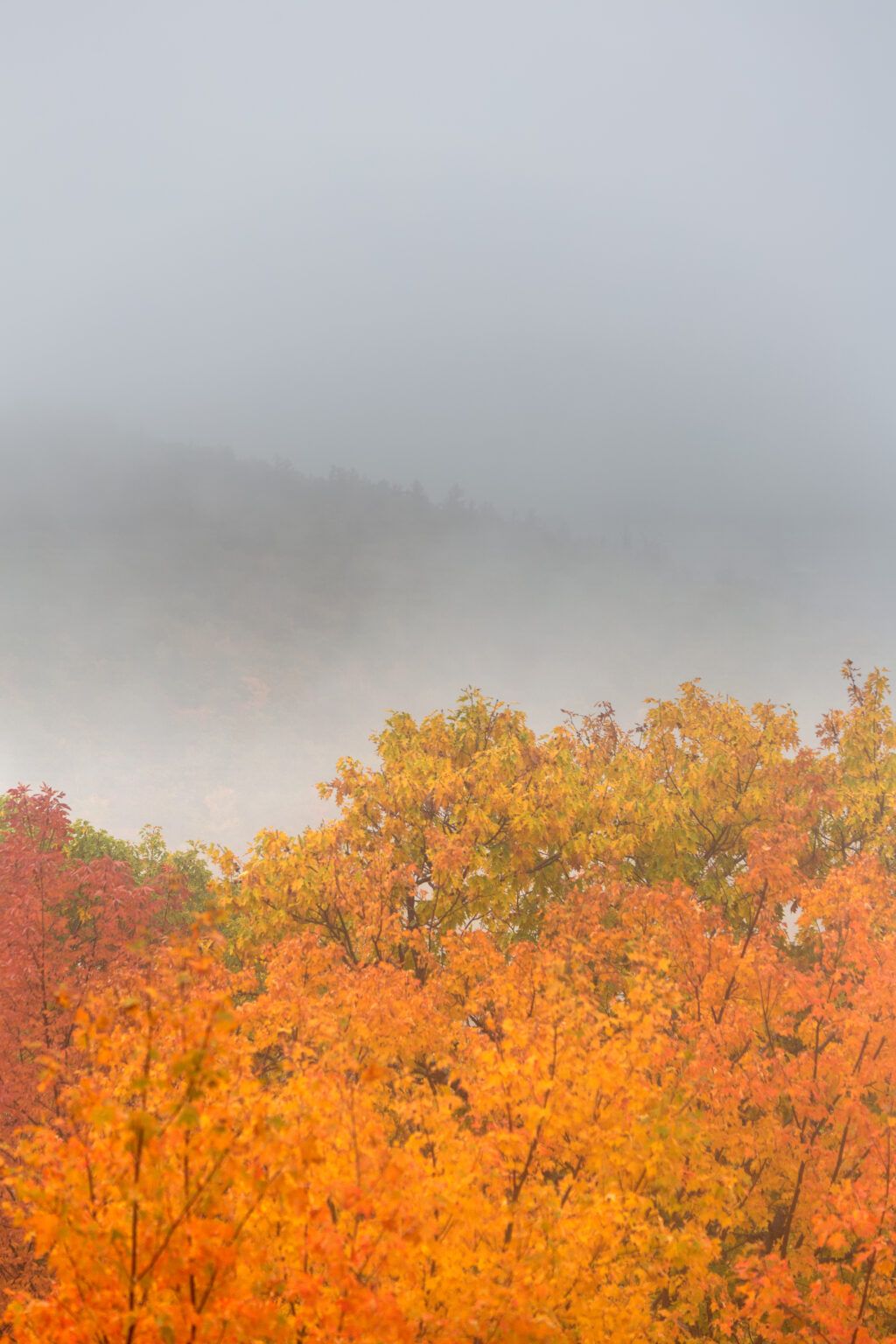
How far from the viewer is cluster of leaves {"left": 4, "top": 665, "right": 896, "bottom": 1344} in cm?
452

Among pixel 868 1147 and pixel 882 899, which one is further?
pixel 882 899

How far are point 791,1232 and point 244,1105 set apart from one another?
894 centimetres

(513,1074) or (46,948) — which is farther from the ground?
(513,1074)

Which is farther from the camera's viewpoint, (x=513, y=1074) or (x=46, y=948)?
(x=46, y=948)

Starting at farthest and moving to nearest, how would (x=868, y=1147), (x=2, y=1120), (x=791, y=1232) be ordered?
(x=2, y=1120)
(x=791, y=1232)
(x=868, y=1147)

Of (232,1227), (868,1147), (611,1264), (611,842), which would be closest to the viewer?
(232,1227)

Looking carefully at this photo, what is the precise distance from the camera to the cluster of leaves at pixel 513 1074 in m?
4.52

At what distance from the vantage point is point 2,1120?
12438 mm

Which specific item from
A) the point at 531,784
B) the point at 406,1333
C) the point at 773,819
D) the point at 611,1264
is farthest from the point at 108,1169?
the point at 773,819

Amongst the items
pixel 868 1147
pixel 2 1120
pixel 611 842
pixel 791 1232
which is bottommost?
pixel 2 1120

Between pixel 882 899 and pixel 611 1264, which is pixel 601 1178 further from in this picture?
pixel 882 899

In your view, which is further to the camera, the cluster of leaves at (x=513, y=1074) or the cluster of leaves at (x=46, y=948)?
the cluster of leaves at (x=46, y=948)

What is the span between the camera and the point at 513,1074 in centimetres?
686

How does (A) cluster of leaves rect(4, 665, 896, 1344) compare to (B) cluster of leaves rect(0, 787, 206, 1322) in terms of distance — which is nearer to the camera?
(A) cluster of leaves rect(4, 665, 896, 1344)
